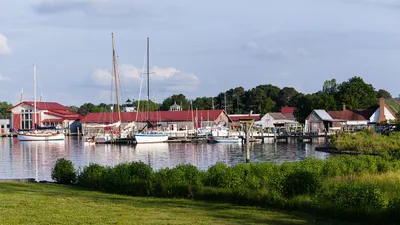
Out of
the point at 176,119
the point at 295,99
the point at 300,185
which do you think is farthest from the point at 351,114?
the point at 300,185

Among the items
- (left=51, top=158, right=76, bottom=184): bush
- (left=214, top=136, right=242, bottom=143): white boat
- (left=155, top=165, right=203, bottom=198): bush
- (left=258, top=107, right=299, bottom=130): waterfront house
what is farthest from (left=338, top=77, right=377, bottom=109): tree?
(left=155, top=165, right=203, bottom=198): bush

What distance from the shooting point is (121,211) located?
1878 centimetres

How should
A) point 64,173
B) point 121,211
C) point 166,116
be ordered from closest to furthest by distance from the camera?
1. point 121,211
2. point 64,173
3. point 166,116

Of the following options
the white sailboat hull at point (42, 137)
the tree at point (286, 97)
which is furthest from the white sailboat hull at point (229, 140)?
the tree at point (286, 97)

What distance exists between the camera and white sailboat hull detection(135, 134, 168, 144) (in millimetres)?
96688

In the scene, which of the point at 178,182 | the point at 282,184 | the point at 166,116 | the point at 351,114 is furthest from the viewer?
the point at 166,116

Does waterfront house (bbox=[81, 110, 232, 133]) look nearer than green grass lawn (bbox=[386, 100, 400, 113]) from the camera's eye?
Yes

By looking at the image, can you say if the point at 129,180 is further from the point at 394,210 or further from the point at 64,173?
the point at 394,210

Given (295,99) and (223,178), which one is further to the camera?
(295,99)

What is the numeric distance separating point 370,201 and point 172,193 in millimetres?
8985

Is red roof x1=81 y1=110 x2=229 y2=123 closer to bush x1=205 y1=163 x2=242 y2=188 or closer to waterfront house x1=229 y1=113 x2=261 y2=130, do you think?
waterfront house x1=229 y1=113 x2=261 y2=130

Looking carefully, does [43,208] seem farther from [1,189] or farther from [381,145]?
[381,145]

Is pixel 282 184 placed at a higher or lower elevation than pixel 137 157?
higher

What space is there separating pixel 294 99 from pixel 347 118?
63.4 metres
